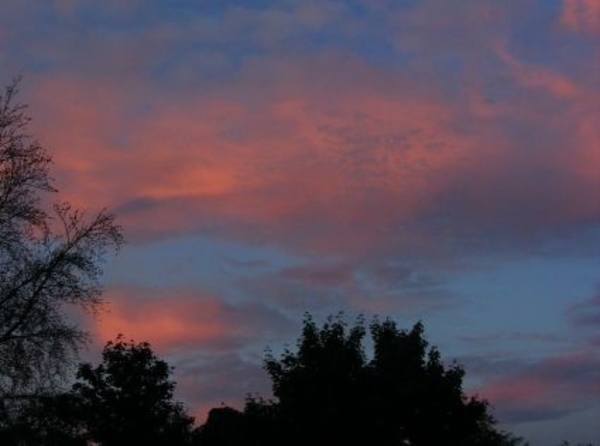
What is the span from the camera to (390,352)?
43.2 metres

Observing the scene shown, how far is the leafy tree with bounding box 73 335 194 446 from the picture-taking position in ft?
141

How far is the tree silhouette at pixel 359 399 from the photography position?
37.6 metres

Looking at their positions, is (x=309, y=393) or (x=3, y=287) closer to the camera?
(x=3, y=287)

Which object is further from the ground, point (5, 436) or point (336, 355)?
point (336, 355)

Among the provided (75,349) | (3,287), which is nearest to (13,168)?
(3,287)

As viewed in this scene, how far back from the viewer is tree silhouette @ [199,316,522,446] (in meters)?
37.6

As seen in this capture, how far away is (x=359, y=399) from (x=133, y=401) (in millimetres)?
10646

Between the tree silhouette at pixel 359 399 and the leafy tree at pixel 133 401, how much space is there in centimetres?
312

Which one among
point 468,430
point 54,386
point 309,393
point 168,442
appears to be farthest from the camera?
point 168,442

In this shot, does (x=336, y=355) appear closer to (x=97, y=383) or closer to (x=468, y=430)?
(x=468, y=430)

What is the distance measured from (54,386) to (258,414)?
1493 cm

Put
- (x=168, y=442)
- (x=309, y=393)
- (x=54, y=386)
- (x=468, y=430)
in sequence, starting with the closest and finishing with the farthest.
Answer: (x=54, y=386) < (x=309, y=393) < (x=468, y=430) < (x=168, y=442)

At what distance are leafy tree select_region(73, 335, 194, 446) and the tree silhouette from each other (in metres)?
3.12

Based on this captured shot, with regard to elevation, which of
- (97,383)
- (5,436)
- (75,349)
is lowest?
(5,436)
